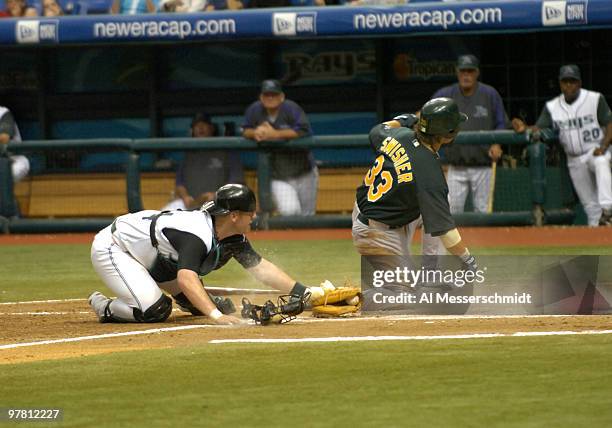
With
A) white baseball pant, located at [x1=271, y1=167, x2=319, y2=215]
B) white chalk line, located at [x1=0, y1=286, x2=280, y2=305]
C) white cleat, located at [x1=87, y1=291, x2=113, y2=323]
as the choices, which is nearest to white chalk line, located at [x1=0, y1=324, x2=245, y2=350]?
white cleat, located at [x1=87, y1=291, x2=113, y2=323]

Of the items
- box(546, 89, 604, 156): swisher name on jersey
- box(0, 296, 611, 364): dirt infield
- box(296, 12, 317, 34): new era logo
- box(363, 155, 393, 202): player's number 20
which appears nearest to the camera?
box(0, 296, 611, 364): dirt infield

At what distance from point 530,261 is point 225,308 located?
204 centimetres

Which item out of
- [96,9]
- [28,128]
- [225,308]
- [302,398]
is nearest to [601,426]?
[302,398]

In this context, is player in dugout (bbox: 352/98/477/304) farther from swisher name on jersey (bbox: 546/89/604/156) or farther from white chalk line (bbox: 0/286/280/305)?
swisher name on jersey (bbox: 546/89/604/156)

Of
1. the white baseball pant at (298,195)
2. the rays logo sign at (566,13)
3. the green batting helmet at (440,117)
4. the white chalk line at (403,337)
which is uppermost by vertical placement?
the rays logo sign at (566,13)

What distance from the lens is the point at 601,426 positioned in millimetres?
4738

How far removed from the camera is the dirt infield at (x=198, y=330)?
709 cm

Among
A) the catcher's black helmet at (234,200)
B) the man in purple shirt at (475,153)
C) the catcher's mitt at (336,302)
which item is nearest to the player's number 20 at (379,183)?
the catcher's mitt at (336,302)

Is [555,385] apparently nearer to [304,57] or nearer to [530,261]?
[530,261]

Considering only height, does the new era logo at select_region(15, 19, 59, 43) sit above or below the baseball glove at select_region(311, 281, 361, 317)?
above

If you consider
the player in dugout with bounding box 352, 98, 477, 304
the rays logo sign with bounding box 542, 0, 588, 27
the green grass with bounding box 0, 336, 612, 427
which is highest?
the rays logo sign with bounding box 542, 0, 588, 27

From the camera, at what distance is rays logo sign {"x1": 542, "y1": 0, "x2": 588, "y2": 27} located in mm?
14094

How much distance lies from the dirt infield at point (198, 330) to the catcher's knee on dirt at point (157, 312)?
67 mm

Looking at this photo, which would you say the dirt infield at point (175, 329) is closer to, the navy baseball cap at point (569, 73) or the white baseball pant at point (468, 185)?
the white baseball pant at point (468, 185)
